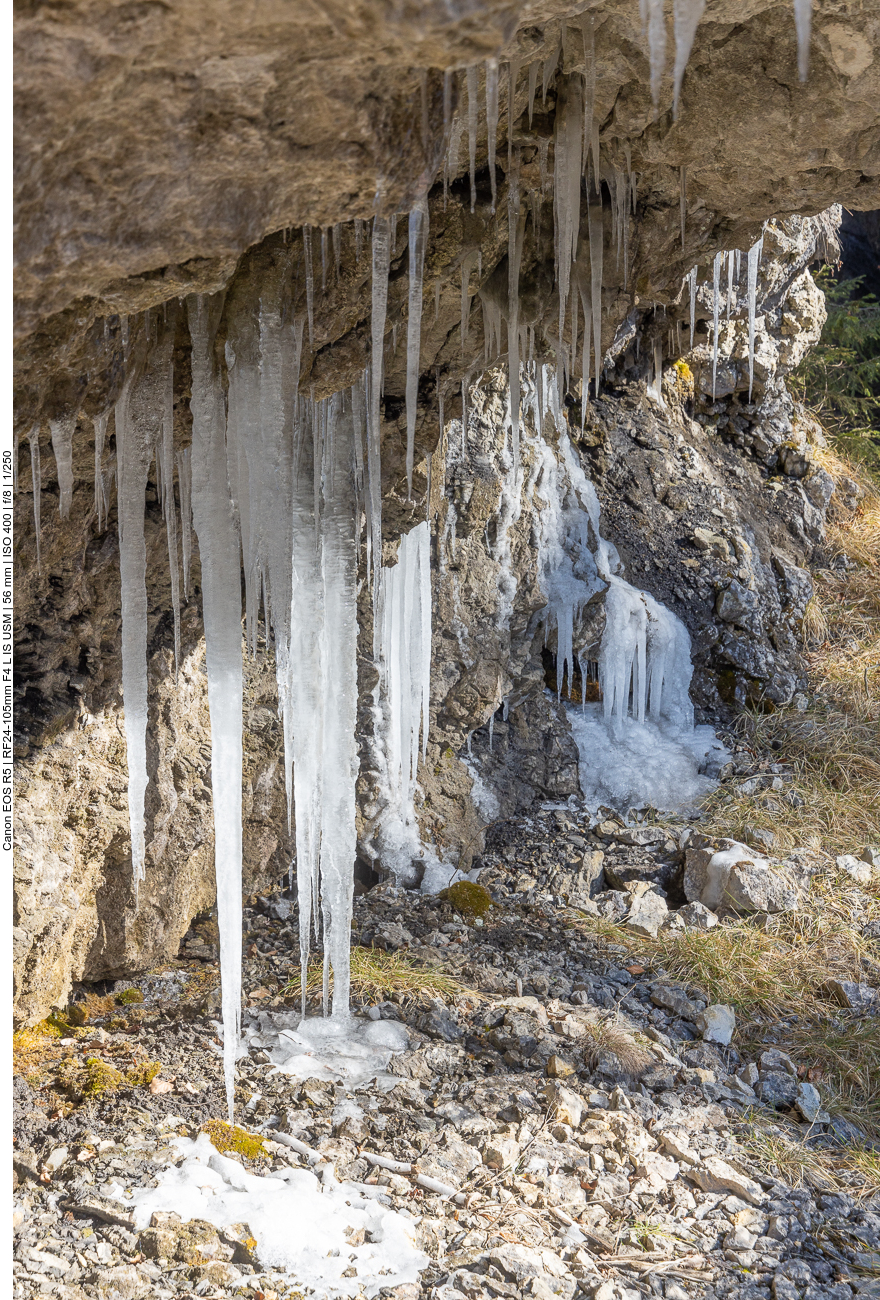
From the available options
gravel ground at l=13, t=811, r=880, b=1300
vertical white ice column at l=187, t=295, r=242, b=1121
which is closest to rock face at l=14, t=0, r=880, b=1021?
vertical white ice column at l=187, t=295, r=242, b=1121

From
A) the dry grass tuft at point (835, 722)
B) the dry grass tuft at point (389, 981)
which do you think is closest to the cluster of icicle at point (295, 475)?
the dry grass tuft at point (389, 981)

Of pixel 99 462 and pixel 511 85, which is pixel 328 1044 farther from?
pixel 511 85

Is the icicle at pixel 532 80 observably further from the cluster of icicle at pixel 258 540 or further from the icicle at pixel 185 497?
the icicle at pixel 185 497

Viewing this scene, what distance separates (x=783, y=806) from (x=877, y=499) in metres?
3.80

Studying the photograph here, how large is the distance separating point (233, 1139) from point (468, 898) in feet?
7.25

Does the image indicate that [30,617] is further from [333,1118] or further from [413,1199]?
[413,1199]

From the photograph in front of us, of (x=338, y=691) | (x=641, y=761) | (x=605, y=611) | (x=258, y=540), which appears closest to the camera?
(x=258, y=540)

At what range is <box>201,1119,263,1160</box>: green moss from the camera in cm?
262

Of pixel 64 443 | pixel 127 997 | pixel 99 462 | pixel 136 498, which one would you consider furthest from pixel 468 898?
pixel 64 443

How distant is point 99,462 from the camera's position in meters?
2.22

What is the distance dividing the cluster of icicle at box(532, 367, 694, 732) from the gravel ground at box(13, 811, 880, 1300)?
244cm

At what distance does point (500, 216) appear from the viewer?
2.40 metres

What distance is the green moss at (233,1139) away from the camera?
8.58 ft

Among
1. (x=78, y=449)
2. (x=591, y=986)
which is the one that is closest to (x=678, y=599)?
(x=591, y=986)
